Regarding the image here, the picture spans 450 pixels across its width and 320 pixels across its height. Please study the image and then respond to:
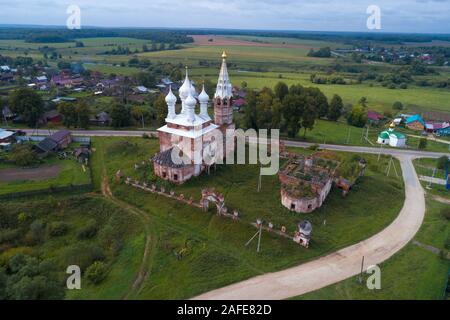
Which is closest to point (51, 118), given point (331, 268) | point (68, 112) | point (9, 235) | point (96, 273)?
point (68, 112)

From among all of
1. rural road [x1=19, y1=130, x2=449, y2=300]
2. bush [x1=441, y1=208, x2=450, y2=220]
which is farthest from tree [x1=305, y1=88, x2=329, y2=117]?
bush [x1=441, y1=208, x2=450, y2=220]

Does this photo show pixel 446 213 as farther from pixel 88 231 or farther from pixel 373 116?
pixel 373 116

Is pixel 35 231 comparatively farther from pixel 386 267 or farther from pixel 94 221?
pixel 386 267

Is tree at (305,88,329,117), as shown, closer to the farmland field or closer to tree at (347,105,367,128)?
tree at (347,105,367,128)

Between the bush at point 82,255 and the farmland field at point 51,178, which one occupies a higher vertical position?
the farmland field at point 51,178

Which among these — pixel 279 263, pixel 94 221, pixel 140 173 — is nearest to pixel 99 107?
pixel 140 173

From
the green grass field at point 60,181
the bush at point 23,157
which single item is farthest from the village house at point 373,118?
the bush at point 23,157

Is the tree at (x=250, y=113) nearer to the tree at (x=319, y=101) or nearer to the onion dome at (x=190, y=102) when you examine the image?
the tree at (x=319, y=101)
